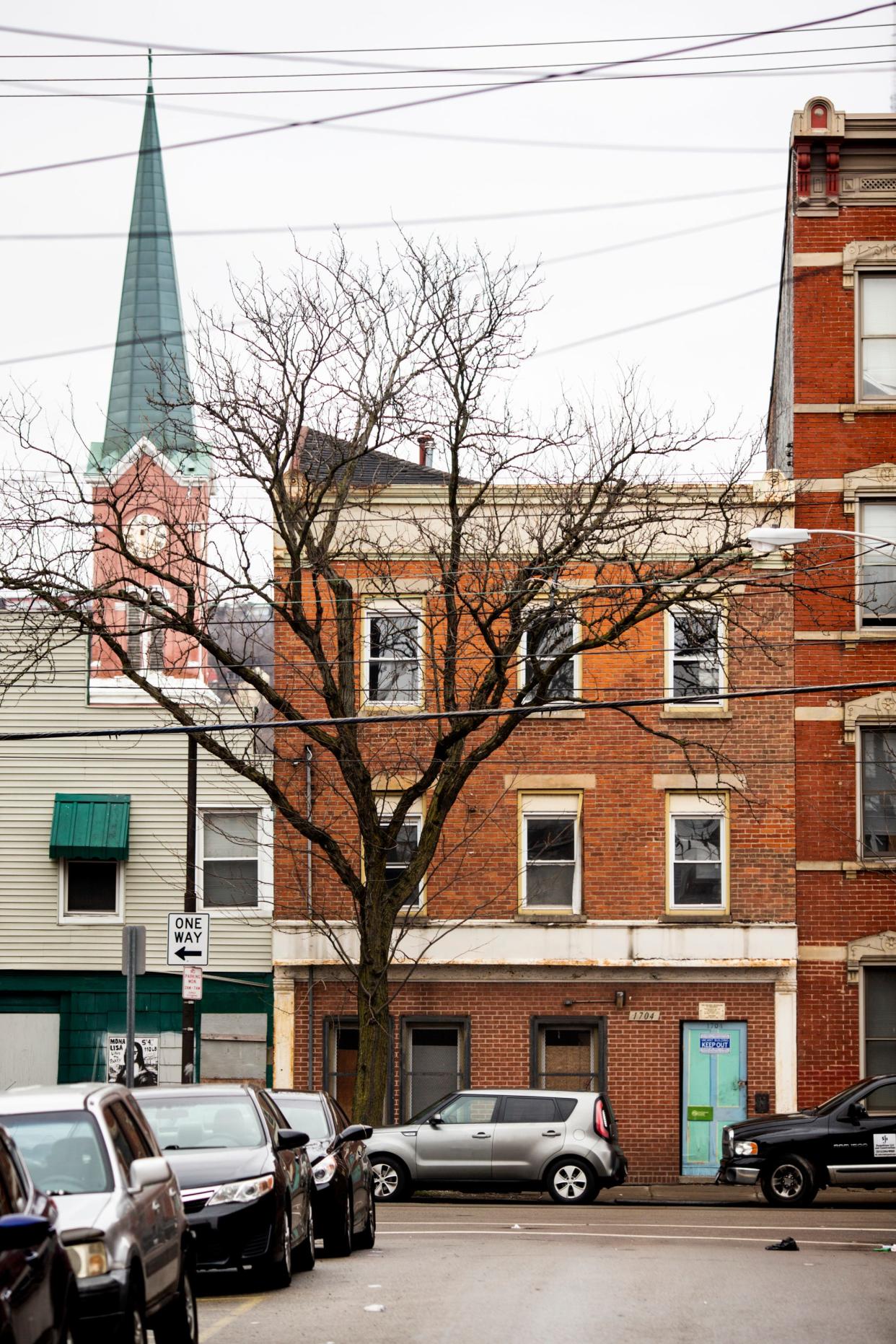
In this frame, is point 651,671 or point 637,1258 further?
point 651,671

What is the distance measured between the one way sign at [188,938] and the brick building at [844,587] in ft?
34.9

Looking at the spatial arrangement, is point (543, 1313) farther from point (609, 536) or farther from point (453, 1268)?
point (609, 536)

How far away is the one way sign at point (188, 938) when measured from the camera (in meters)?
24.5

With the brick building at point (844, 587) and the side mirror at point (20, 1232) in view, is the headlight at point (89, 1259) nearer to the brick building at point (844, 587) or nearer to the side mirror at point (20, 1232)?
the side mirror at point (20, 1232)

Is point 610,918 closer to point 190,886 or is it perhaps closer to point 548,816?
point 548,816

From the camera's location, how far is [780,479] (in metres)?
31.2

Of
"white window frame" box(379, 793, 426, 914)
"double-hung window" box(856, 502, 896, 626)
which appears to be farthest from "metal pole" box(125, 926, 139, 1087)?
"double-hung window" box(856, 502, 896, 626)

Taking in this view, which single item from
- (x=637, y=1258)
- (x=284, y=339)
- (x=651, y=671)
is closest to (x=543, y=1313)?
(x=637, y=1258)

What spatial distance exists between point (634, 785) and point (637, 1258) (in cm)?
1494

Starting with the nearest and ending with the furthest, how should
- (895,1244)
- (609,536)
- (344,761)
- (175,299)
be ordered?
(895,1244) < (344,761) < (609,536) < (175,299)

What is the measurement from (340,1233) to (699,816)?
15.5m

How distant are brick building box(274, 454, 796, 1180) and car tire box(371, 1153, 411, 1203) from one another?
5208mm

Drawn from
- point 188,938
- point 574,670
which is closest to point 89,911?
point 188,938

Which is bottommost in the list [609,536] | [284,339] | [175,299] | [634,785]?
[634,785]
